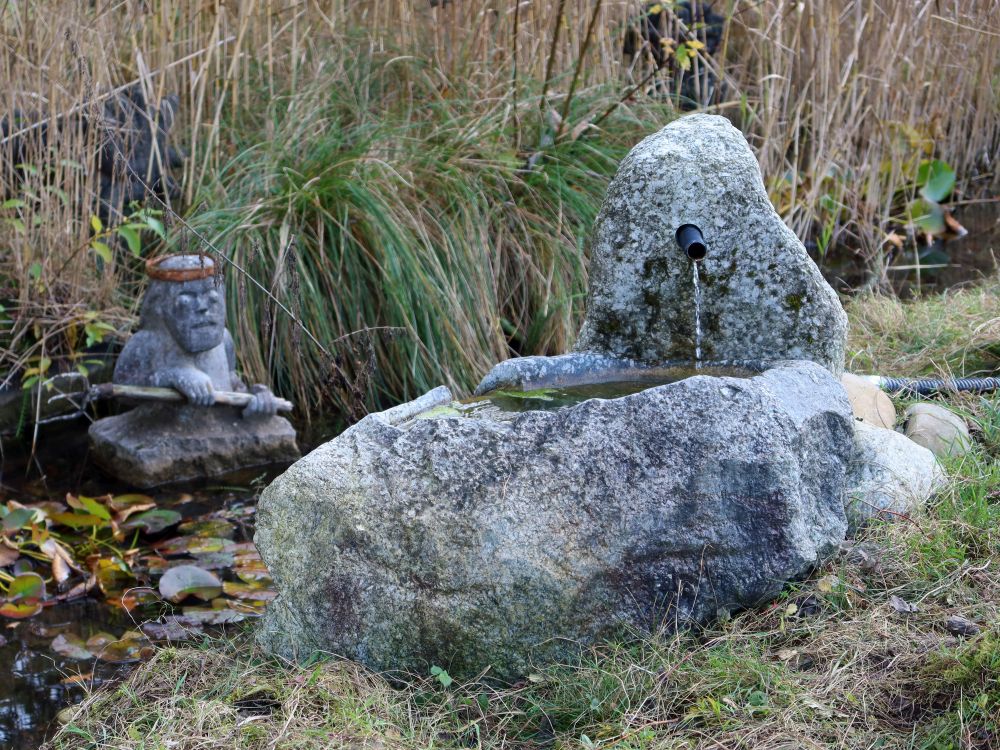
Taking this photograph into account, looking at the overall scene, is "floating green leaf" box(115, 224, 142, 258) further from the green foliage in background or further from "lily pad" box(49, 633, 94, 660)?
"lily pad" box(49, 633, 94, 660)

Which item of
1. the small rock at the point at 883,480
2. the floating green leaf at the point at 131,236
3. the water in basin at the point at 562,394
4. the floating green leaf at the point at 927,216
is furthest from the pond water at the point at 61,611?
the floating green leaf at the point at 927,216

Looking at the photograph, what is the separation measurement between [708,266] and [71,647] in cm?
198

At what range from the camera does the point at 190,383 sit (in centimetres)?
401

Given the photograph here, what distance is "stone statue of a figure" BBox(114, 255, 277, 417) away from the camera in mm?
3996

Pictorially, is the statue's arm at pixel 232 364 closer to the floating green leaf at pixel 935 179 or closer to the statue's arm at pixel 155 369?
the statue's arm at pixel 155 369

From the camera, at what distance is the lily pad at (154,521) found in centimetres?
366

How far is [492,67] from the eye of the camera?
5.42 m

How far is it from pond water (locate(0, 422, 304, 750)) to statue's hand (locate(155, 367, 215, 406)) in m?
0.33

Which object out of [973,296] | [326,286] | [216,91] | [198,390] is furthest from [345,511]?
[973,296]

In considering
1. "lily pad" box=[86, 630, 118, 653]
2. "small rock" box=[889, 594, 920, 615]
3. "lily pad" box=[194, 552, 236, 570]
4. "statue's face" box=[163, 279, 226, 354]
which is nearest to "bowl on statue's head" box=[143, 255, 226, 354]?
"statue's face" box=[163, 279, 226, 354]

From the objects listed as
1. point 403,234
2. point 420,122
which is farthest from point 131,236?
point 420,122

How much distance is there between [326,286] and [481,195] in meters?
0.77

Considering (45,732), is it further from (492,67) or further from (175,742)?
(492,67)

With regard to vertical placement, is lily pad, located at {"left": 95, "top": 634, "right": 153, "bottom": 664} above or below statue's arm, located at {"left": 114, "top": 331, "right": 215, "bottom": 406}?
below
